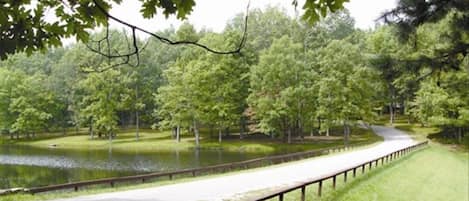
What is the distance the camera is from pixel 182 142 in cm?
5372

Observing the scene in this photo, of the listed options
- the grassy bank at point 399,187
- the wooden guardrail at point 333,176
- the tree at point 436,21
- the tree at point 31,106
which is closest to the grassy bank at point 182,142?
the tree at point 31,106

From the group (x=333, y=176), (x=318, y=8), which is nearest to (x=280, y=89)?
(x=333, y=176)

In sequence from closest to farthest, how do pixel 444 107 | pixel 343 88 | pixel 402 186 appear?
pixel 402 186, pixel 444 107, pixel 343 88

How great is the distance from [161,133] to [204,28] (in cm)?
2187

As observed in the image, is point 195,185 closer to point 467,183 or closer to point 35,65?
point 467,183

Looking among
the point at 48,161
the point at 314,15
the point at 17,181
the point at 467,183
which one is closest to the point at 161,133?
the point at 48,161

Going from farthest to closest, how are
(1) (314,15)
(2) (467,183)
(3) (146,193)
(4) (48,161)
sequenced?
(4) (48,161), (2) (467,183), (3) (146,193), (1) (314,15)

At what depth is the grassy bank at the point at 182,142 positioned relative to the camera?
47.0 m

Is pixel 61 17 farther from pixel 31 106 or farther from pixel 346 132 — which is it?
pixel 31 106

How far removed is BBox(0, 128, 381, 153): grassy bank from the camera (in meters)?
47.0

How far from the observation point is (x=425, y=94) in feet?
152

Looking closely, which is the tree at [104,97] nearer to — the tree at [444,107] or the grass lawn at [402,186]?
the tree at [444,107]

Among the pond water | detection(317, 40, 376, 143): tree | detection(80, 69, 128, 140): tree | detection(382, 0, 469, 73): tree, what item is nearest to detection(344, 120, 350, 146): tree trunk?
detection(317, 40, 376, 143): tree

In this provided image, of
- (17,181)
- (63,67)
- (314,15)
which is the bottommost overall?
(17,181)
